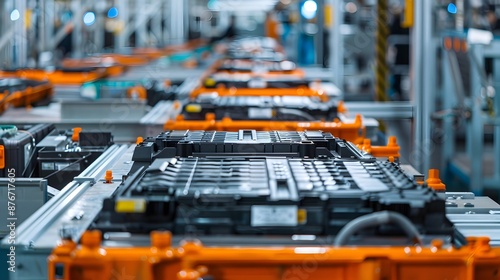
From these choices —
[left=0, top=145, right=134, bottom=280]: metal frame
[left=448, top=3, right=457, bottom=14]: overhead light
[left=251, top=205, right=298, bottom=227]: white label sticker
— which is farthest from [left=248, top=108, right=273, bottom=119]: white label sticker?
[left=448, top=3, right=457, bottom=14]: overhead light

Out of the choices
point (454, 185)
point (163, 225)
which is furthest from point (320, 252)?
point (454, 185)

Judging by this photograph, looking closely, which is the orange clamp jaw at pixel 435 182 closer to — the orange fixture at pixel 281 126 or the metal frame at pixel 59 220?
the metal frame at pixel 59 220

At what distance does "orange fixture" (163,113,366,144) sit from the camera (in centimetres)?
471

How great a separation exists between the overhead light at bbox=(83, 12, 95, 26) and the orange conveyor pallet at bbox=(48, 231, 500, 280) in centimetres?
1568

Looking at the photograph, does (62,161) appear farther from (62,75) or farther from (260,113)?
(62,75)

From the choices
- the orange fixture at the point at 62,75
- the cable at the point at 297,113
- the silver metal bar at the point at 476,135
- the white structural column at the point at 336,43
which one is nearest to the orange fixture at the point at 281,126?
the cable at the point at 297,113

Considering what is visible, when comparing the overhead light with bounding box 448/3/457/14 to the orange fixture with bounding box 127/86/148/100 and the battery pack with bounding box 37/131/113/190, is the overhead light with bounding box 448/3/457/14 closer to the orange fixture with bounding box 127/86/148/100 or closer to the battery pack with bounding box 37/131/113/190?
the orange fixture with bounding box 127/86/148/100

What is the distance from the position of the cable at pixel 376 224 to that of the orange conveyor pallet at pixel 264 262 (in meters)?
0.07

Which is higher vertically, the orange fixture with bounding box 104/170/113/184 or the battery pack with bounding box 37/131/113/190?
the orange fixture with bounding box 104/170/113/184

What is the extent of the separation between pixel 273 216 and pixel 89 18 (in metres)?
15.9

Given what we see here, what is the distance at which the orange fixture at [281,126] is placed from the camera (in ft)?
15.5

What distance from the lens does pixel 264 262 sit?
205cm

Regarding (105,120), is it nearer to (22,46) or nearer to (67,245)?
(67,245)

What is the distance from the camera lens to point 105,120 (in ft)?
17.4
